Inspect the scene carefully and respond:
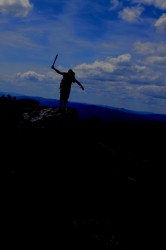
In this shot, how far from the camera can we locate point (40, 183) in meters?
16.7

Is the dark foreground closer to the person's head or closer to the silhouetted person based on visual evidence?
the silhouetted person

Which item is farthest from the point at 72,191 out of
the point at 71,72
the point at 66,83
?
the point at 71,72

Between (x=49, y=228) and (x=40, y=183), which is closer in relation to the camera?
(x=49, y=228)

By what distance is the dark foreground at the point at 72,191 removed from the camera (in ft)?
48.3

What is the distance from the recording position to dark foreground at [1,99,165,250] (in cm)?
1472

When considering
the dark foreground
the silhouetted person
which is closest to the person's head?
the silhouetted person

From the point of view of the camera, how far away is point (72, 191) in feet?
55.5

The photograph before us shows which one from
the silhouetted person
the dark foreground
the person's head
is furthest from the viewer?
the silhouetted person

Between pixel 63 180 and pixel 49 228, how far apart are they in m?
2.92

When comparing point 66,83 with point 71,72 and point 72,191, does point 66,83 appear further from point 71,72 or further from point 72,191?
point 72,191

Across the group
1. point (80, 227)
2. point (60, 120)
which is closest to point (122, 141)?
point (60, 120)

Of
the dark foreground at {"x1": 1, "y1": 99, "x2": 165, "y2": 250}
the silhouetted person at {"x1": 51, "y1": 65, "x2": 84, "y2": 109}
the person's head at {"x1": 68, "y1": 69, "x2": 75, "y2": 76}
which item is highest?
the person's head at {"x1": 68, "y1": 69, "x2": 75, "y2": 76}

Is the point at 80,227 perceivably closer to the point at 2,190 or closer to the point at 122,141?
the point at 2,190

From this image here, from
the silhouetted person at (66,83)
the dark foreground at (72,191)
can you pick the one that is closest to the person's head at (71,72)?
the silhouetted person at (66,83)
